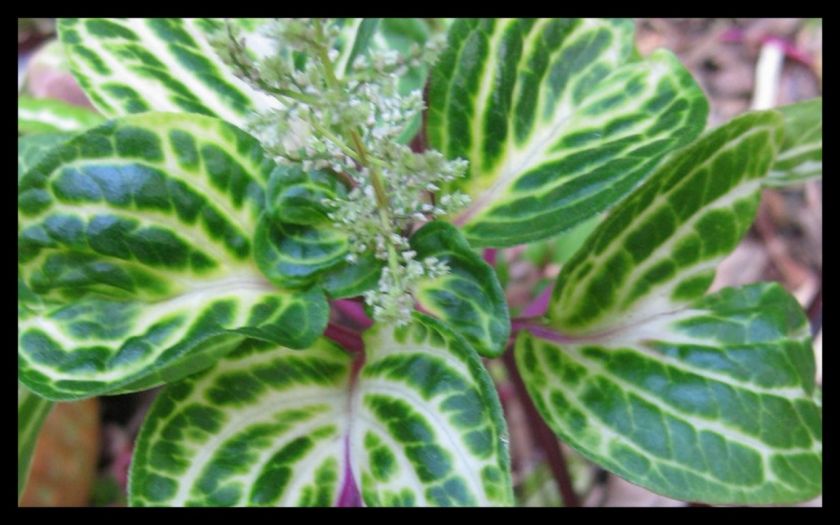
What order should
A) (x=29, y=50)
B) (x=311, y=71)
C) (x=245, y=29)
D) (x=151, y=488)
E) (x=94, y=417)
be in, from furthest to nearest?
(x=29, y=50)
(x=94, y=417)
(x=245, y=29)
(x=151, y=488)
(x=311, y=71)

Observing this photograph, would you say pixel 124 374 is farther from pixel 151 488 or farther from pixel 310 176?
pixel 310 176

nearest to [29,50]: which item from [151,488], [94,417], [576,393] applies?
[94,417]

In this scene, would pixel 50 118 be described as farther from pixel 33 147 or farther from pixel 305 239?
pixel 305 239

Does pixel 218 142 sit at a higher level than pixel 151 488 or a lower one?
higher

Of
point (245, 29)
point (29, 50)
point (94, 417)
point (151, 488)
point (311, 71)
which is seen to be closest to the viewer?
point (311, 71)

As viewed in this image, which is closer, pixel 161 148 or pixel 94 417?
pixel 161 148

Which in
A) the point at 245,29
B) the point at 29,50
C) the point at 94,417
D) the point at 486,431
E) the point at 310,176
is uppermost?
the point at 29,50

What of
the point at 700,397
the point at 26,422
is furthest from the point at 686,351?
the point at 26,422
